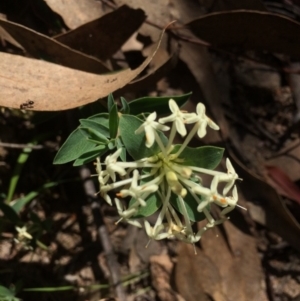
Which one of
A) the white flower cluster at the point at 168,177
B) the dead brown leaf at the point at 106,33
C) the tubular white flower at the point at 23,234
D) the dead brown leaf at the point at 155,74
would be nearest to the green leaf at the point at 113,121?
the white flower cluster at the point at 168,177

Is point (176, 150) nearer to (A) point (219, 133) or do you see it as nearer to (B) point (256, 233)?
(A) point (219, 133)

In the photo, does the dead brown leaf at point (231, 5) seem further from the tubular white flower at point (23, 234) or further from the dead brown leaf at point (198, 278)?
the tubular white flower at point (23, 234)

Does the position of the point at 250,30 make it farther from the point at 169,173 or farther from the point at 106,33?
the point at 169,173

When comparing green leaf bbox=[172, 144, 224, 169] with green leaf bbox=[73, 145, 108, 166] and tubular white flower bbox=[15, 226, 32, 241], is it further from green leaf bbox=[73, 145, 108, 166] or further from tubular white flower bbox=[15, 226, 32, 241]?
tubular white flower bbox=[15, 226, 32, 241]

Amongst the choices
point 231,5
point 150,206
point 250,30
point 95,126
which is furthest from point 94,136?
point 231,5

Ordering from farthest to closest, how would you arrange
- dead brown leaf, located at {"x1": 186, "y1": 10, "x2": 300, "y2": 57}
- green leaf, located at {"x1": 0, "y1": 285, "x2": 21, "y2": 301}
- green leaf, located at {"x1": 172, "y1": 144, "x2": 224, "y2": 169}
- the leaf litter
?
the leaf litter
dead brown leaf, located at {"x1": 186, "y1": 10, "x2": 300, "y2": 57}
green leaf, located at {"x1": 0, "y1": 285, "x2": 21, "y2": 301}
green leaf, located at {"x1": 172, "y1": 144, "x2": 224, "y2": 169}

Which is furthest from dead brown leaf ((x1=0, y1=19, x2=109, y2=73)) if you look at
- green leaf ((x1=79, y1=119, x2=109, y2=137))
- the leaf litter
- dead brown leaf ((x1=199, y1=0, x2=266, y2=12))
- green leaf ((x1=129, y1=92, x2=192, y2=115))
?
dead brown leaf ((x1=199, y1=0, x2=266, y2=12))
